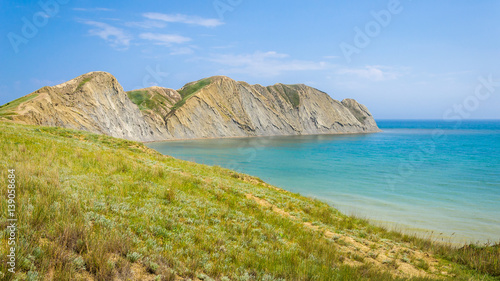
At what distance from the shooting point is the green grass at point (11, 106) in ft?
145

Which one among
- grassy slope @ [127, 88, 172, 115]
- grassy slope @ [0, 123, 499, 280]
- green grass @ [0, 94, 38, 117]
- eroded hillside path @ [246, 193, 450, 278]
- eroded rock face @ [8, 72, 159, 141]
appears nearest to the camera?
grassy slope @ [0, 123, 499, 280]

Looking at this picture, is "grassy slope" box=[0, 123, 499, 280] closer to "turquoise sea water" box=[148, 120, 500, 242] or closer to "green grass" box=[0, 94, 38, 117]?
"turquoise sea water" box=[148, 120, 500, 242]

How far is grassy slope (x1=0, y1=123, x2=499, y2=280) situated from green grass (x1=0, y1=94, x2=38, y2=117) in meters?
45.0

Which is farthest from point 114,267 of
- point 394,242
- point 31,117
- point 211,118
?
point 211,118

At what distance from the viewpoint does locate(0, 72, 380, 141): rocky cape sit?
59.5 meters

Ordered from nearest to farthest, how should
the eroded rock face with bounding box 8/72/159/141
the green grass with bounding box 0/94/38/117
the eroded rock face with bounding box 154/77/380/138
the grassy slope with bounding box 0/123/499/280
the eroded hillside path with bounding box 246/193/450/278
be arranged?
the grassy slope with bounding box 0/123/499/280, the eroded hillside path with bounding box 246/193/450/278, the green grass with bounding box 0/94/38/117, the eroded rock face with bounding box 8/72/159/141, the eroded rock face with bounding box 154/77/380/138

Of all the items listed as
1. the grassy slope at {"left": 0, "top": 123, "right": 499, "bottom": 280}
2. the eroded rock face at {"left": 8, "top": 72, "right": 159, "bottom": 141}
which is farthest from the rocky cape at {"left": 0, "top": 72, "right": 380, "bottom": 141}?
the grassy slope at {"left": 0, "top": 123, "right": 499, "bottom": 280}

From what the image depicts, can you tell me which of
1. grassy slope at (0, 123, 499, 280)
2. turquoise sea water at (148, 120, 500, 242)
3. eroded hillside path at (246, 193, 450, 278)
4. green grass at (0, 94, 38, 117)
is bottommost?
turquoise sea water at (148, 120, 500, 242)

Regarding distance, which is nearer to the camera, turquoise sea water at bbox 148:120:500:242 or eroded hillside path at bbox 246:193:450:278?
eroded hillside path at bbox 246:193:450:278

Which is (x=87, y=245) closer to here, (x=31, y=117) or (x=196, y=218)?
(x=196, y=218)

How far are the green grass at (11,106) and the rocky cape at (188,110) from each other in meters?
0.01

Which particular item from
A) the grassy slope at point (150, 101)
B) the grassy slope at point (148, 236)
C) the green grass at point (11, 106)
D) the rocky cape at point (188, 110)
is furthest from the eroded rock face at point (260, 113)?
the grassy slope at point (148, 236)

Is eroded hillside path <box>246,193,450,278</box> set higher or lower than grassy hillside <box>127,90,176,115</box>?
lower

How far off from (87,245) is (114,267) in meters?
0.65
